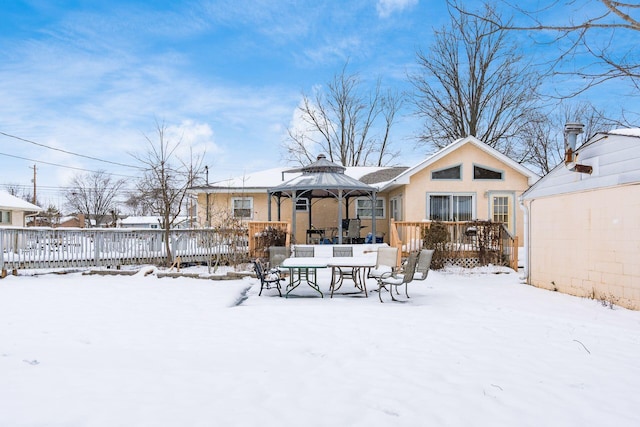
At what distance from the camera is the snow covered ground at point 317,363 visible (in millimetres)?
3395

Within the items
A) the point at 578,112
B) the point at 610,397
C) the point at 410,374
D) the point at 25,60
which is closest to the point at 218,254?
the point at 410,374

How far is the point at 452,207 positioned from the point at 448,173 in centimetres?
137

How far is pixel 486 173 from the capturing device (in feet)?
56.1

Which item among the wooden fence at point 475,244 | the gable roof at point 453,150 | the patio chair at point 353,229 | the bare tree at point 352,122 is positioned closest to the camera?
the wooden fence at point 475,244

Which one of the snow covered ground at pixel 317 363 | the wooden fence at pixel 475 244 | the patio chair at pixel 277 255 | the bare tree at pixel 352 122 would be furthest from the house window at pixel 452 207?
the bare tree at pixel 352 122

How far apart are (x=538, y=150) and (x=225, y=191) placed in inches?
838

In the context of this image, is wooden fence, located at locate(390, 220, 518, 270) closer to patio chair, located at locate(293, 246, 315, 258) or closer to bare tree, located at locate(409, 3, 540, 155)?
patio chair, located at locate(293, 246, 315, 258)

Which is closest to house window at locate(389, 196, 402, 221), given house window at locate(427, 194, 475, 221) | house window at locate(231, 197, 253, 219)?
house window at locate(427, 194, 475, 221)

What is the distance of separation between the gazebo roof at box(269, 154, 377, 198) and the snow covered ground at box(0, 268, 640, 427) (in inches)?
286

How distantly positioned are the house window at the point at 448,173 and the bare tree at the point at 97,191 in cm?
4382

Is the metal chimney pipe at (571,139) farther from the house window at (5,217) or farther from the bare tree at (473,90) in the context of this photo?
the house window at (5,217)

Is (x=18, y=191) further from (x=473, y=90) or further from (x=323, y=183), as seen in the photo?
(x=473, y=90)

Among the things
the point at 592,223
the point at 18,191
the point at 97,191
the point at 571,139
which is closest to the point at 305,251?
the point at 592,223

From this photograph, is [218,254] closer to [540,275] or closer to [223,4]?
[223,4]
